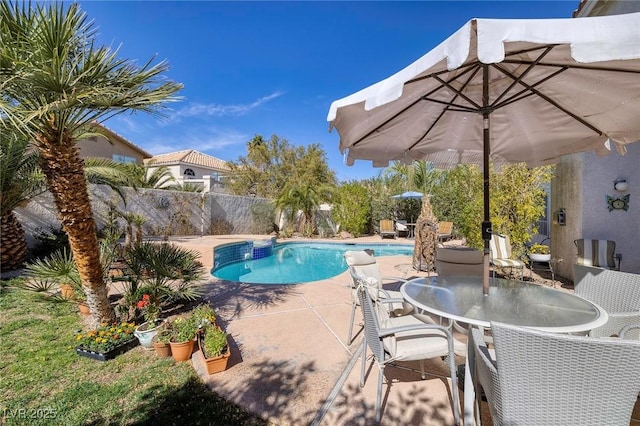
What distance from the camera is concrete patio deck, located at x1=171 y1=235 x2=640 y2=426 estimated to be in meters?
2.59

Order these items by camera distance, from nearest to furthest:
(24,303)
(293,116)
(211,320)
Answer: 1. (211,320)
2. (24,303)
3. (293,116)

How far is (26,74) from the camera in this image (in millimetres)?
3012

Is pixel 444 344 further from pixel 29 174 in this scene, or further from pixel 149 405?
pixel 29 174

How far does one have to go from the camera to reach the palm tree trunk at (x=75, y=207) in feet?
12.2

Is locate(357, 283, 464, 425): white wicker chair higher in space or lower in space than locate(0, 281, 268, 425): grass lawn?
higher

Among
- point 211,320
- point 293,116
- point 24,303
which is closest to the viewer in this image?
point 211,320

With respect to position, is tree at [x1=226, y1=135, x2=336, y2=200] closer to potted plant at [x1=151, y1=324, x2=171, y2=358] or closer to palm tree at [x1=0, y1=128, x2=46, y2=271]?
palm tree at [x1=0, y1=128, x2=46, y2=271]

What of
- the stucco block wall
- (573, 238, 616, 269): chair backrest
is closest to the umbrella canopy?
the stucco block wall

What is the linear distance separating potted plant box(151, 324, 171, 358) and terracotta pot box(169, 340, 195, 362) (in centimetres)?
15

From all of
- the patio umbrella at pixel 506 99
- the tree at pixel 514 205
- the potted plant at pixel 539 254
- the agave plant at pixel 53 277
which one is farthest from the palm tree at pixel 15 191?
the potted plant at pixel 539 254

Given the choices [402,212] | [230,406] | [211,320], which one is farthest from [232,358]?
[402,212]

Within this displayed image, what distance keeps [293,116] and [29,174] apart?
20.7m

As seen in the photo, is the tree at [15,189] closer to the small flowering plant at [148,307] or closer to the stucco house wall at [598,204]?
the small flowering plant at [148,307]

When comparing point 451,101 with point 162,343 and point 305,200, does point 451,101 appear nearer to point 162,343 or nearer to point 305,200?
point 162,343
